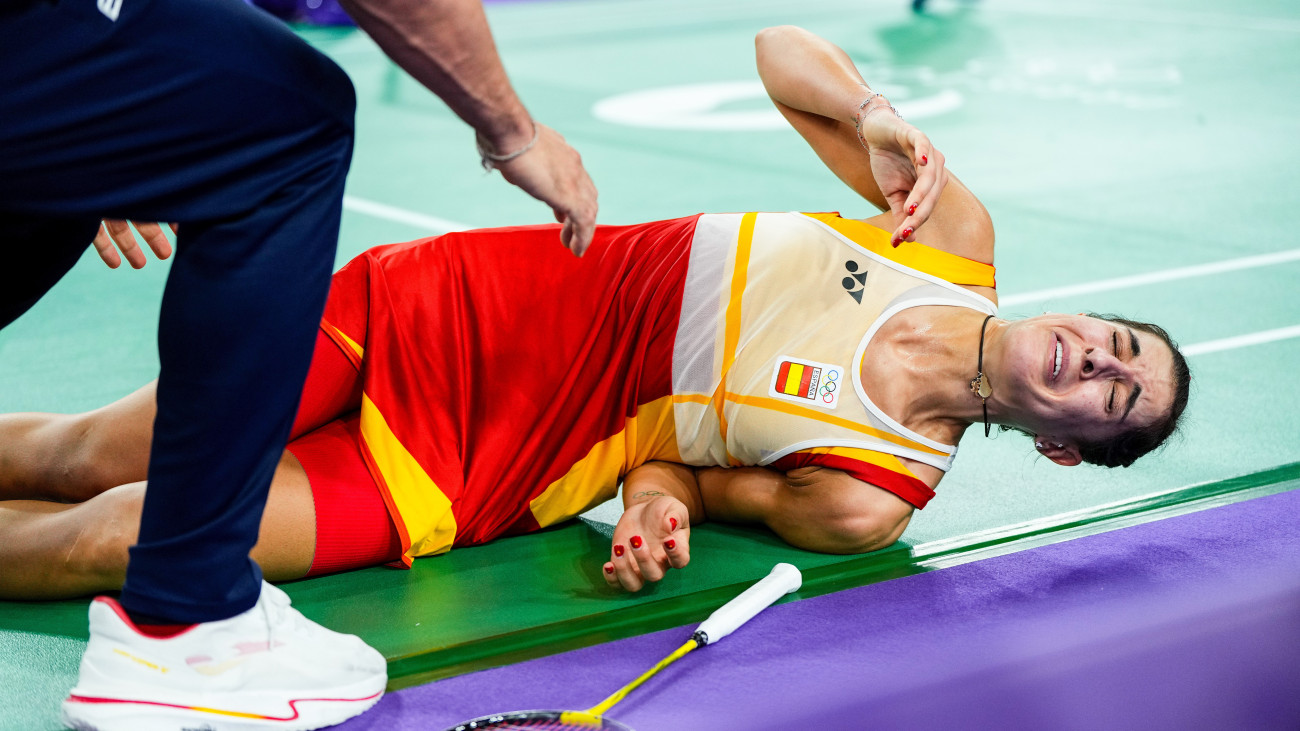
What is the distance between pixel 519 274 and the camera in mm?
2971

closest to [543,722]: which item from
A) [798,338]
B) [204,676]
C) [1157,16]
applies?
[204,676]

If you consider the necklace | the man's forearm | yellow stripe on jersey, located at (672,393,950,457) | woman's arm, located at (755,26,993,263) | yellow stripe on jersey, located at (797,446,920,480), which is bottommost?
yellow stripe on jersey, located at (797,446,920,480)

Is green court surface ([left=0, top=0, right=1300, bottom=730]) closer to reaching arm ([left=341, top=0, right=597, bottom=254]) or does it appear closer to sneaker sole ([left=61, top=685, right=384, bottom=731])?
sneaker sole ([left=61, top=685, right=384, bottom=731])

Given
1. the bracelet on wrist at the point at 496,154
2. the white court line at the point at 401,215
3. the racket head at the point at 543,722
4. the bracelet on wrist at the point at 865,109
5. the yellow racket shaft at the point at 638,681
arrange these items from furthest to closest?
the white court line at the point at 401,215 → the bracelet on wrist at the point at 865,109 → the yellow racket shaft at the point at 638,681 → the racket head at the point at 543,722 → the bracelet on wrist at the point at 496,154

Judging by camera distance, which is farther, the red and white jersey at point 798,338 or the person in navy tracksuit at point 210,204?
the red and white jersey at point 798,338

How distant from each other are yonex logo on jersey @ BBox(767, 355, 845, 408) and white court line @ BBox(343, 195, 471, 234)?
2.93 metres

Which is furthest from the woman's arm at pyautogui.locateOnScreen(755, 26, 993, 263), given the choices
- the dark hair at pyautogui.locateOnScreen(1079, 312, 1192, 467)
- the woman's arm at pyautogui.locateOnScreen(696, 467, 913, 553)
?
the woman's arm at pyautogui.locateOnScreen(696, 467, 913, 553)

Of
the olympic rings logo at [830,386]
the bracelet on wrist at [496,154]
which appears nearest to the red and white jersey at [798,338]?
the olympic rings logo at [830,386]

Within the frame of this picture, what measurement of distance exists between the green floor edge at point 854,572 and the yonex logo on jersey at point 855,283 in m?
0.61

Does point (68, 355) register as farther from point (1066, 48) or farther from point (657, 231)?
point (1066, 48)

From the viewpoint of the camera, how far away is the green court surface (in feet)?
8.86

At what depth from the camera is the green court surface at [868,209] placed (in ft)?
8.86

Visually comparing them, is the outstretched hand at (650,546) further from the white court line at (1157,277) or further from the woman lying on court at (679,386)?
the white court line at (1157,277)

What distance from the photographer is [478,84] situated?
1.77 meters
